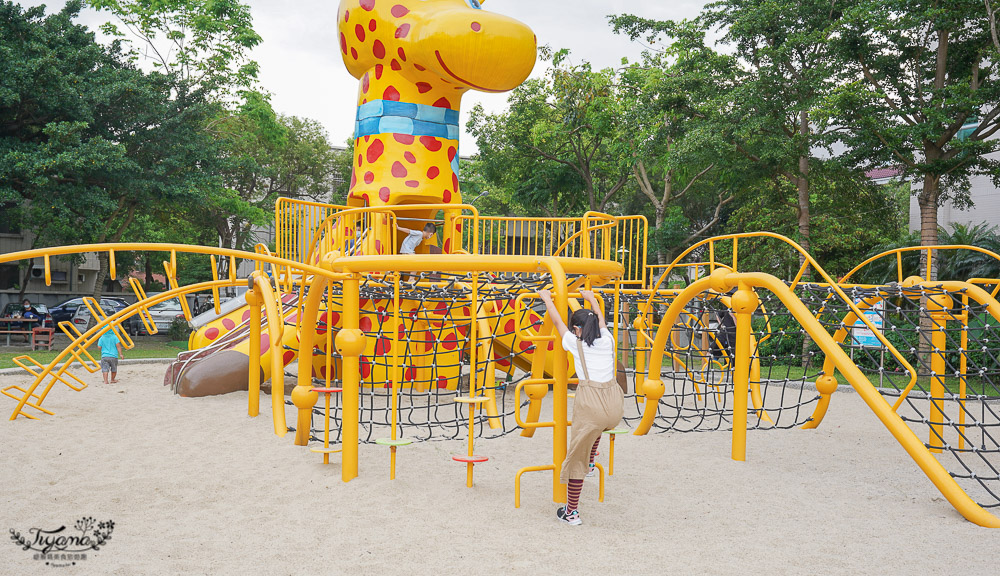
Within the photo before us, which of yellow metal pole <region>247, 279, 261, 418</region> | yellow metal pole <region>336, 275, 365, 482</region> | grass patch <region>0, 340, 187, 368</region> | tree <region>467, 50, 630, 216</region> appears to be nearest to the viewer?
yellow metal pole <region>336, 275, 365, 482</region>

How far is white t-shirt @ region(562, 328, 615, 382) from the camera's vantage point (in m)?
5.20

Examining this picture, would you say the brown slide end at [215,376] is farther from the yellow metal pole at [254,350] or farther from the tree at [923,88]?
the tree at [923,88]

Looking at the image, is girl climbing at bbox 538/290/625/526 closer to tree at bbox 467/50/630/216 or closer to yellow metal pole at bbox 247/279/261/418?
yellow metal pole at bbox 247/279/261/418

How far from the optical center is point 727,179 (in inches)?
766

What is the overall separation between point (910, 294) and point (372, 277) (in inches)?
226

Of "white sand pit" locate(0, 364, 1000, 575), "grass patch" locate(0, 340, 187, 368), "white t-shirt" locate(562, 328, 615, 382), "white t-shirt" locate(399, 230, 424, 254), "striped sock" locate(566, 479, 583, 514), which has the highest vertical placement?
"white t-shirt" locate(399, 230, 424, 254)

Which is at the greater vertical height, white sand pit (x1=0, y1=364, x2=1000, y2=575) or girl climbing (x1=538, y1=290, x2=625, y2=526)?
girl climbing (x1=538, y1=290, x2=625, y2=526)

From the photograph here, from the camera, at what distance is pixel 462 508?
578 cm

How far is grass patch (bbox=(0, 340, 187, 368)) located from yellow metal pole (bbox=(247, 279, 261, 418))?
7387 millimetres

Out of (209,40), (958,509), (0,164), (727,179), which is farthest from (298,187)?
(958,509)

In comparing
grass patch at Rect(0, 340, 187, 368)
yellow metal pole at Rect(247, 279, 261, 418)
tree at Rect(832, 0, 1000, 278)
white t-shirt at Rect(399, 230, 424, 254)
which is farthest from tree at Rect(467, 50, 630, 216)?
yellow metal pole at Rect(247, 279, 261, 418)

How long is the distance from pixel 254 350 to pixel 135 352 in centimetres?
1080

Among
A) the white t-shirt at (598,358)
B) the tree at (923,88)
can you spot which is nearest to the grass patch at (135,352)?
the white t-shirt at (598,358)

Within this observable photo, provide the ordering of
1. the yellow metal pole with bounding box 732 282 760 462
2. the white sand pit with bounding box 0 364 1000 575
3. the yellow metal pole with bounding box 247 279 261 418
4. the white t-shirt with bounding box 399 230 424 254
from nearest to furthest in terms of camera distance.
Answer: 1. the white sand pit with bounding box 0 364 1000 575
2. the yellow metal pole with bounding box 732 282 760 462
3. the yellow metal pole with bounding box 247 279 261 418
4. the white t-shirt with bounding box 399 230 424 254
